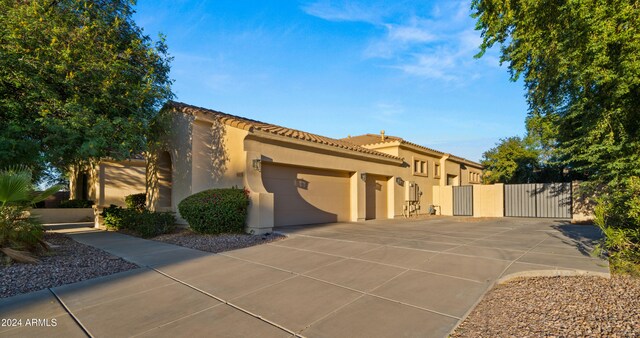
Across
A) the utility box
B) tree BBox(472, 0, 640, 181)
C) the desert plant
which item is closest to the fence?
the utility box

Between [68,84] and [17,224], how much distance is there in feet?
15.0

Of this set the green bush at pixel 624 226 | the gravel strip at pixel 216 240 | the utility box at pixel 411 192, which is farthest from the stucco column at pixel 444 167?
the green bush at pixel 624 226

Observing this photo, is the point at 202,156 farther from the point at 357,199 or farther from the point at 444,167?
Result: the point at 444,167

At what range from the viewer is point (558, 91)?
8.45m

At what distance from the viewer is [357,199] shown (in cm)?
1509

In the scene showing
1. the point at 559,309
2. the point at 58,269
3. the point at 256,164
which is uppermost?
the point at 256,164

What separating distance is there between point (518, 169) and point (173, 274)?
27.5m

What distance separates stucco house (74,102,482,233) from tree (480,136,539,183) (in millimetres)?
12312

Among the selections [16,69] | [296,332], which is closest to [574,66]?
[296,332]

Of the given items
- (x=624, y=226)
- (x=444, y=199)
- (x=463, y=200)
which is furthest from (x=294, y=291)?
(x=444, y=199)

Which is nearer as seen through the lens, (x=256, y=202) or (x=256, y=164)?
(x=256, y=202)

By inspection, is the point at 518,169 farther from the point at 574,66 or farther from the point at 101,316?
the point at 101,316

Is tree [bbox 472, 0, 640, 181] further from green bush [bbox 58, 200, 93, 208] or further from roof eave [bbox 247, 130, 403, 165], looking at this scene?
green bush [bbox 58, 200, 93, 208]

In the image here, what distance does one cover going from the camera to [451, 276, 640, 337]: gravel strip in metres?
3.58
